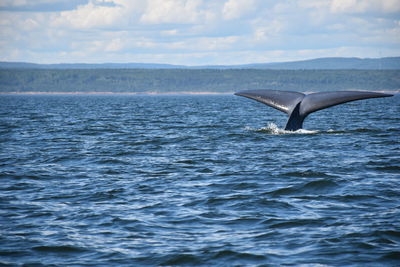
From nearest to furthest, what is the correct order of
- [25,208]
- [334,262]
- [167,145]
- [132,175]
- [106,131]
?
[334,262], [25,208], [132,175], [167,145], [106,131]

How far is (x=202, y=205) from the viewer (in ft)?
35.2

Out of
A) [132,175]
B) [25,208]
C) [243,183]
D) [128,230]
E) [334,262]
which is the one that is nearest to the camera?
[334,262]

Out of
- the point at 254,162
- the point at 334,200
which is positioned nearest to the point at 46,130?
the point at 254,162

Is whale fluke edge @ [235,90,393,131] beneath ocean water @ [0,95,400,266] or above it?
above

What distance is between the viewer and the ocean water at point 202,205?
26.5ft

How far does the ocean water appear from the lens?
8.07 meters

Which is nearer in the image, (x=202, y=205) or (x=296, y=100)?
(x=202, y=205)

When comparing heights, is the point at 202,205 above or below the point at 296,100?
below

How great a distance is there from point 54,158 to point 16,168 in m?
1.89

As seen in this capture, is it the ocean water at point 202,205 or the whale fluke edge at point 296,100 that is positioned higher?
the whale fluke edge at point 296,100

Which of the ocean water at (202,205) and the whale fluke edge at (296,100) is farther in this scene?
the whale fluke edge at (296,100)

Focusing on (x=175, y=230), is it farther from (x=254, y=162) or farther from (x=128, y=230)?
(x=254, y=162)

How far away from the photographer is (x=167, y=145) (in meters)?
20.2

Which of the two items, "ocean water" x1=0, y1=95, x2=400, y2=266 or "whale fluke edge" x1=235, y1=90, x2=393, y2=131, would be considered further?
"whale fluke edge" x1=235, y1=90, x2=393, y2=131
